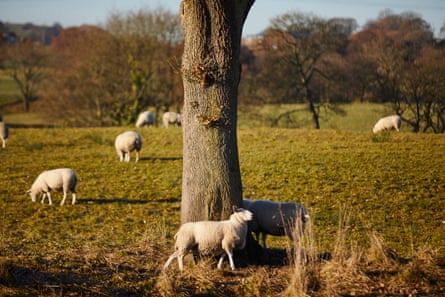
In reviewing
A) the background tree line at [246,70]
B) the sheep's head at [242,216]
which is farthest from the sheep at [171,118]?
the sheep's head at [242,216]

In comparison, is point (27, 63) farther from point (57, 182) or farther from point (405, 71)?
point (57, 182)

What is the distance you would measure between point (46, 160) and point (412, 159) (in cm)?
1407

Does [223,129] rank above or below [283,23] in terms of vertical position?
below

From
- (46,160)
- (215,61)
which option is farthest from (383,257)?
(46,160)

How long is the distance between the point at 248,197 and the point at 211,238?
625 centimetres

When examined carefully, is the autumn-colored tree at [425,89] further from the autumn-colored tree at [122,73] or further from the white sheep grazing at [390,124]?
the autumn-colored tree at [122,73]

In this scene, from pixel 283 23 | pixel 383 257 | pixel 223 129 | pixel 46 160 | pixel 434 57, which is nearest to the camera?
pixel 383 257

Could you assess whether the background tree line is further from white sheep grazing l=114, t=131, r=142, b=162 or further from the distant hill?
the distant hill

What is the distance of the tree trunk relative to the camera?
6.75 m

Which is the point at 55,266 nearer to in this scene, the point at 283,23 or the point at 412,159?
the point at 412,159

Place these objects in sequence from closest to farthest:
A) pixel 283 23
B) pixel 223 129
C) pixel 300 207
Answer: pixel 223 129 < pixel 300 207 < pixel 283 23

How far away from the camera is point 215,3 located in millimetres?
6578

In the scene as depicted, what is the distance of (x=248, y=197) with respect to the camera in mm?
12695

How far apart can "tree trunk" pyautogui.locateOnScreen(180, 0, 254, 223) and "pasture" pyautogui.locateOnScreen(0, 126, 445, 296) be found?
105 centimetres
